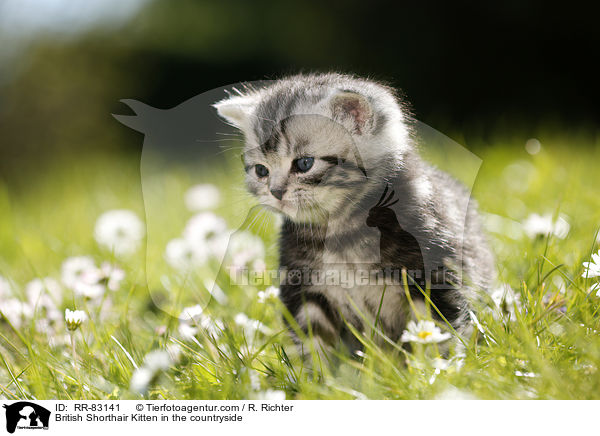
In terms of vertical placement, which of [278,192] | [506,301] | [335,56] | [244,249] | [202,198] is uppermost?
[335,56]

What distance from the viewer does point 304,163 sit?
1129 mm

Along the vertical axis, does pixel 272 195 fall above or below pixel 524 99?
below

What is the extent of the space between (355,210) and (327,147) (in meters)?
0.14

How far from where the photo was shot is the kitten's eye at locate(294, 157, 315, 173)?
1.12 metres

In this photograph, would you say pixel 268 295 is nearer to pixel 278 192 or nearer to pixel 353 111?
pixel 278 192

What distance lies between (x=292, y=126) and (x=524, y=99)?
2348 mm

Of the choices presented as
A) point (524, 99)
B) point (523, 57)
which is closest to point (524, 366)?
point (523, 57)

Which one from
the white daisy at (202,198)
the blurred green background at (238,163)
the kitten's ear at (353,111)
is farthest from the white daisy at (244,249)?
the kitten's ear at (353,111)

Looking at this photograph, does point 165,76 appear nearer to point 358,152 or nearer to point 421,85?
point 421,85

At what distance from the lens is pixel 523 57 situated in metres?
2.73

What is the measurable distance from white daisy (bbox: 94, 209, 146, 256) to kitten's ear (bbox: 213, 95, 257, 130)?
0.84 m

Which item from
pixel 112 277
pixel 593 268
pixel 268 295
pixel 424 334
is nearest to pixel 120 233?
pixel 112 277
